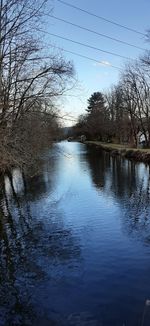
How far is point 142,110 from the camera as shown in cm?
5828

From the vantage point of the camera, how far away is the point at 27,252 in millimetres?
12094

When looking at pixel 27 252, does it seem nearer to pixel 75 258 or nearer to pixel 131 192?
pixel 75 258

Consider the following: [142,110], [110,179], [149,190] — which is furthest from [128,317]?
[142,110]

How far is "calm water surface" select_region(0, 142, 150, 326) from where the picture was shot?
26.9 ft

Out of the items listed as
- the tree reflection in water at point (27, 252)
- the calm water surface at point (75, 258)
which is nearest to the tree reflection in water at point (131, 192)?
the calm water surface at point (75, 258)

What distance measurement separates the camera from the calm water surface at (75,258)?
26.9ft

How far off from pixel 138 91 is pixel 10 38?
134 ft

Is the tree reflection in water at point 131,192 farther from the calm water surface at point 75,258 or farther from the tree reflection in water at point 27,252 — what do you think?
the tree reflection in water at point 27,252

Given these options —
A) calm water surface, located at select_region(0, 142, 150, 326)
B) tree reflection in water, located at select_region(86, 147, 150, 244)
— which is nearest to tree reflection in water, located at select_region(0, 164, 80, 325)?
calm water surface, located at select_region(0, 142, 150, 326)

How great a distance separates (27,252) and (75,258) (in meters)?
1.63

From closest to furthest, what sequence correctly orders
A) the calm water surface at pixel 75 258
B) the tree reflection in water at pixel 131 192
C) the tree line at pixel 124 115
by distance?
the calm water surface at pixel 75 258 → the tree reflection in water at pixel 131 192 → the tree line at pixel 124 115

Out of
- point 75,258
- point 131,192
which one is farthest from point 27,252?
point 131,192

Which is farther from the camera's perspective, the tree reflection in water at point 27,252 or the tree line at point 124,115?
the tree line at point 124,115

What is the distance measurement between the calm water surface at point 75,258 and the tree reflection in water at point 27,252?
2cm
